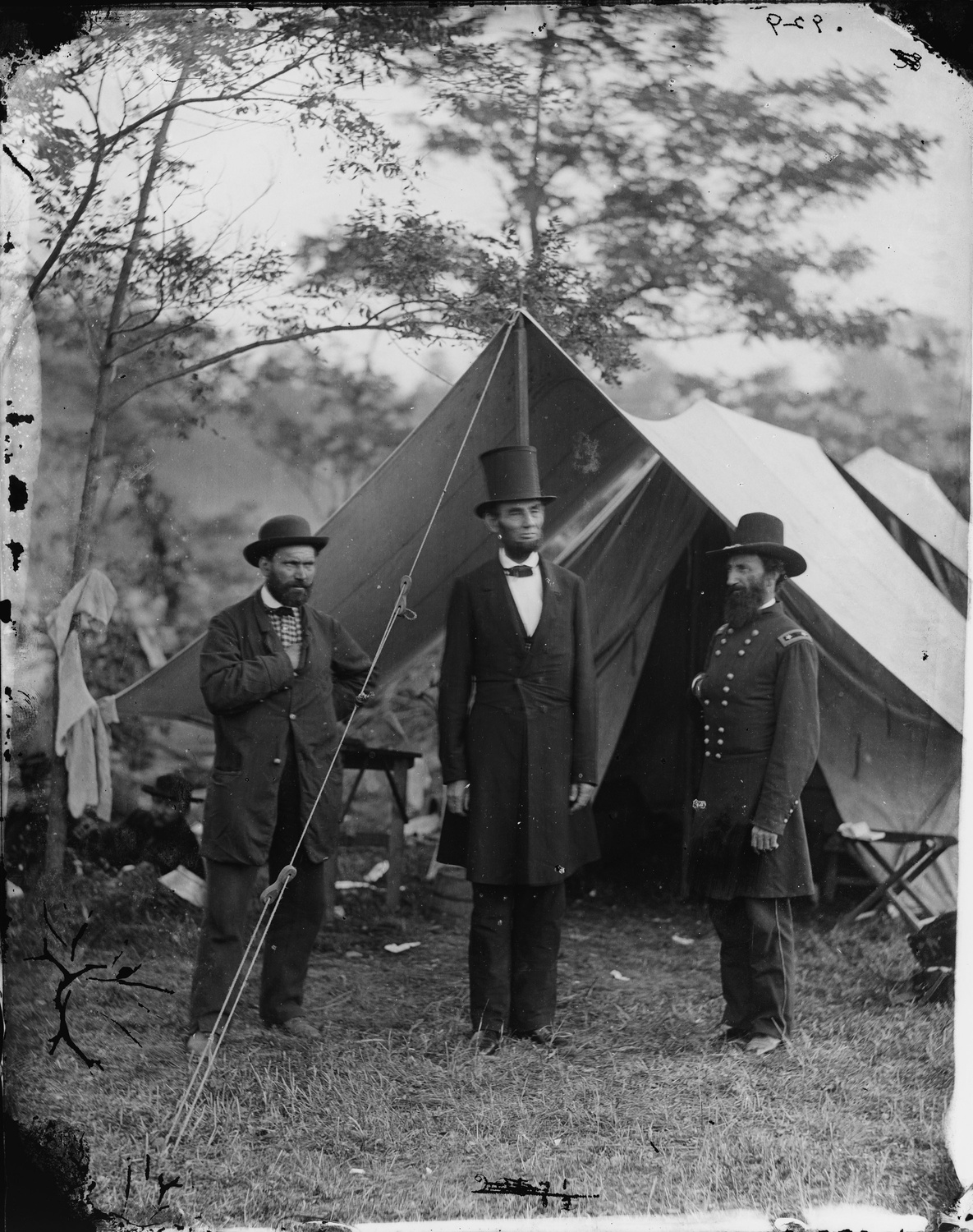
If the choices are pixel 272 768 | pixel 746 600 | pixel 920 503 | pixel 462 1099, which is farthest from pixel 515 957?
pixel 920 503

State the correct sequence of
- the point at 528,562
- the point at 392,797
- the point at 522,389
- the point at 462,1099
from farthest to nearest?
the point at 392,797 < the point at 522,389 < the point at 528,562 < the point at 462,1099

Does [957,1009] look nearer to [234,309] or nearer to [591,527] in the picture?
[591,527]

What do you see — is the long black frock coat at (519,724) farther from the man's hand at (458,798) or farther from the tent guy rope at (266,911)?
the tent guy rope at (266,911)

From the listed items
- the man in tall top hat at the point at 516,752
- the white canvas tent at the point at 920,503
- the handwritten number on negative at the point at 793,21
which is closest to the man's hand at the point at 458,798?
the man in tall top hat at the point at 516,752

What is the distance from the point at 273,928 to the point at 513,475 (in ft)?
6.04

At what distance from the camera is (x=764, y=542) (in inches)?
158

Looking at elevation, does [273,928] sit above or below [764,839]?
below

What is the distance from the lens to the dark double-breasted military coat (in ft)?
12.6

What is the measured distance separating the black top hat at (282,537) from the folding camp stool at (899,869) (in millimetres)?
2477

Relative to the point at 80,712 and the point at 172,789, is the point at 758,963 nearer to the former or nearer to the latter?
the point at 172,789

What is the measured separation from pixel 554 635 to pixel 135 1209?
2190mm

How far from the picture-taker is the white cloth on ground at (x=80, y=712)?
12.7 ft

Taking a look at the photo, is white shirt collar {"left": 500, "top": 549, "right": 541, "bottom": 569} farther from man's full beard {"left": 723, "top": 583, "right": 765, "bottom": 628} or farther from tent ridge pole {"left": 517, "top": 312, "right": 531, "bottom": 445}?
man's full beard {"left": 723, "top": 583, "right": 765, "bottom": 628}

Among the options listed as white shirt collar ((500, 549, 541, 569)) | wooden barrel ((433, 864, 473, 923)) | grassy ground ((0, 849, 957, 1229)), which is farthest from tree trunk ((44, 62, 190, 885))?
wooden barrel ((433, 864, 473, 923))
